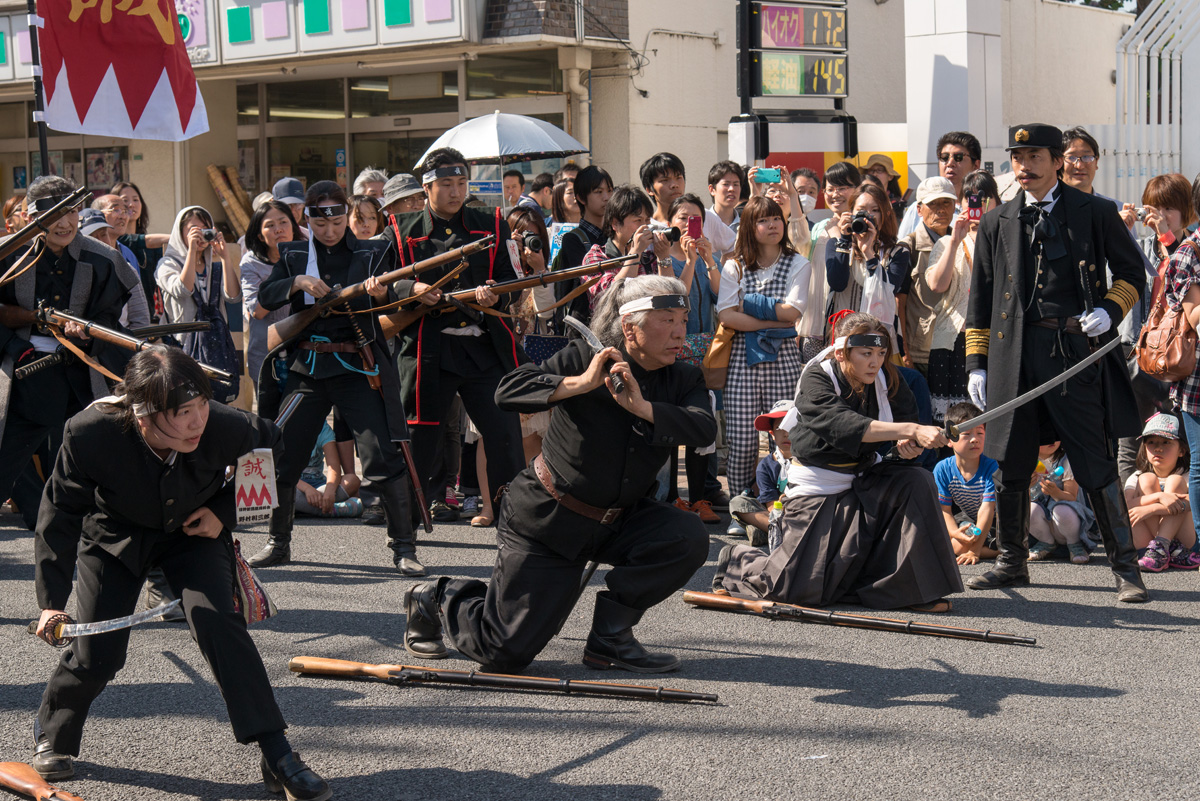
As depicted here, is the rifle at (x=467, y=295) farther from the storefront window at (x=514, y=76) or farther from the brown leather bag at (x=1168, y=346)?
the storefront window at (x=514, y=76)

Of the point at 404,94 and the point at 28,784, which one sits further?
the point at 404,94

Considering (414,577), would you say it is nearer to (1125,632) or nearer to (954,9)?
(1125,632)

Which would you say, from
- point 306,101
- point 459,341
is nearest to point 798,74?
point 459,341

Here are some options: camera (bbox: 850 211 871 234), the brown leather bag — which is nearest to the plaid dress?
the brown leather bag

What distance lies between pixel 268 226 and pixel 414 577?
2.48 m

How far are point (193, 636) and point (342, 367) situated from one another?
2.81 m

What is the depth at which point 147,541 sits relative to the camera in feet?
13.1

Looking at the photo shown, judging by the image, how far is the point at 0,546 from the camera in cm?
734

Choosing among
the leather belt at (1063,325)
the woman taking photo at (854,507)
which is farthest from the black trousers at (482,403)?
the leather belt at (1063,325)

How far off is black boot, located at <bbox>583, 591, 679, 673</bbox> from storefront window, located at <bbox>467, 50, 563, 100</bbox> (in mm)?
11552

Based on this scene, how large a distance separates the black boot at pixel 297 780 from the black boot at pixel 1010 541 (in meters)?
3.58

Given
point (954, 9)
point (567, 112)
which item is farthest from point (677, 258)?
point (567, 112)

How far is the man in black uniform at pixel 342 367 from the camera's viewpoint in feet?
21.3

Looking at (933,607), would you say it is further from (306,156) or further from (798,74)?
(306,156)
